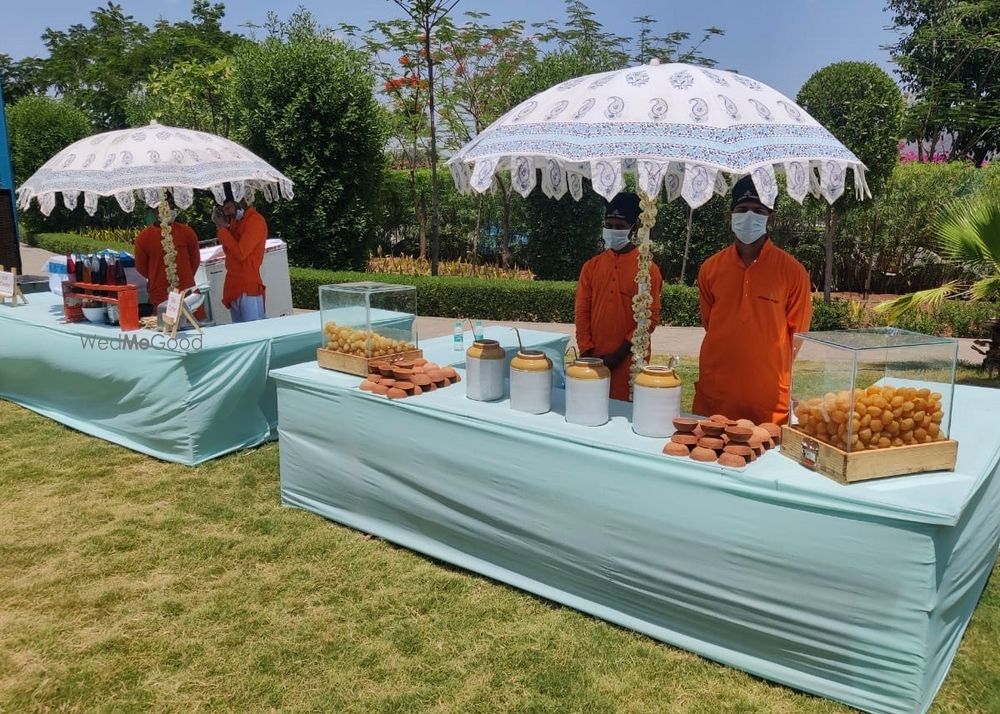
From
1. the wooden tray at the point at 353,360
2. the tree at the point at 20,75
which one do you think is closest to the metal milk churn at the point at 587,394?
the wooden tray at the point at 353,360

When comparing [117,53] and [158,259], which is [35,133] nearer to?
[117,53]

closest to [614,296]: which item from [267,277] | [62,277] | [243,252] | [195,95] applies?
[243,252]

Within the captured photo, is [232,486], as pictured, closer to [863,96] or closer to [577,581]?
[577,581]

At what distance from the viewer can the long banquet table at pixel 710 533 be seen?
7.95 ft

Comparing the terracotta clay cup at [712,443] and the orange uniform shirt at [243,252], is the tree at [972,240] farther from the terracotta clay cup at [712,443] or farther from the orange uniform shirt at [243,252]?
the orange uniform shirt at [243,252]

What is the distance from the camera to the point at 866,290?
13.7 metres

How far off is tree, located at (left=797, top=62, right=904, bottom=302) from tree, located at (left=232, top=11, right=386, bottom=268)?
7.31 meters

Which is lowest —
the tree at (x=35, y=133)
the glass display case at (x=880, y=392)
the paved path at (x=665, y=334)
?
the paved path at (x=665, y=334)

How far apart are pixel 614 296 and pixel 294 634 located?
236 cm

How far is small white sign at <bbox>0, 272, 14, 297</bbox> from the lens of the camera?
642cm

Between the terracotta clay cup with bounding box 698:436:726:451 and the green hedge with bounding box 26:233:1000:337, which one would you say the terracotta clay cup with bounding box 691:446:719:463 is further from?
the green hedge with bounding box 26:233:1000:337

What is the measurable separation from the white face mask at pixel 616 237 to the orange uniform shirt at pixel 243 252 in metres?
3.20

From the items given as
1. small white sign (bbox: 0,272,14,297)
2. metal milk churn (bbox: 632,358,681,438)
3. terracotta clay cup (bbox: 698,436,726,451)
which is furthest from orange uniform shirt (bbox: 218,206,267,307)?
terracotta clay cup (bbox: 698,436,726,451)

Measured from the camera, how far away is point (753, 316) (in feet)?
11.0
